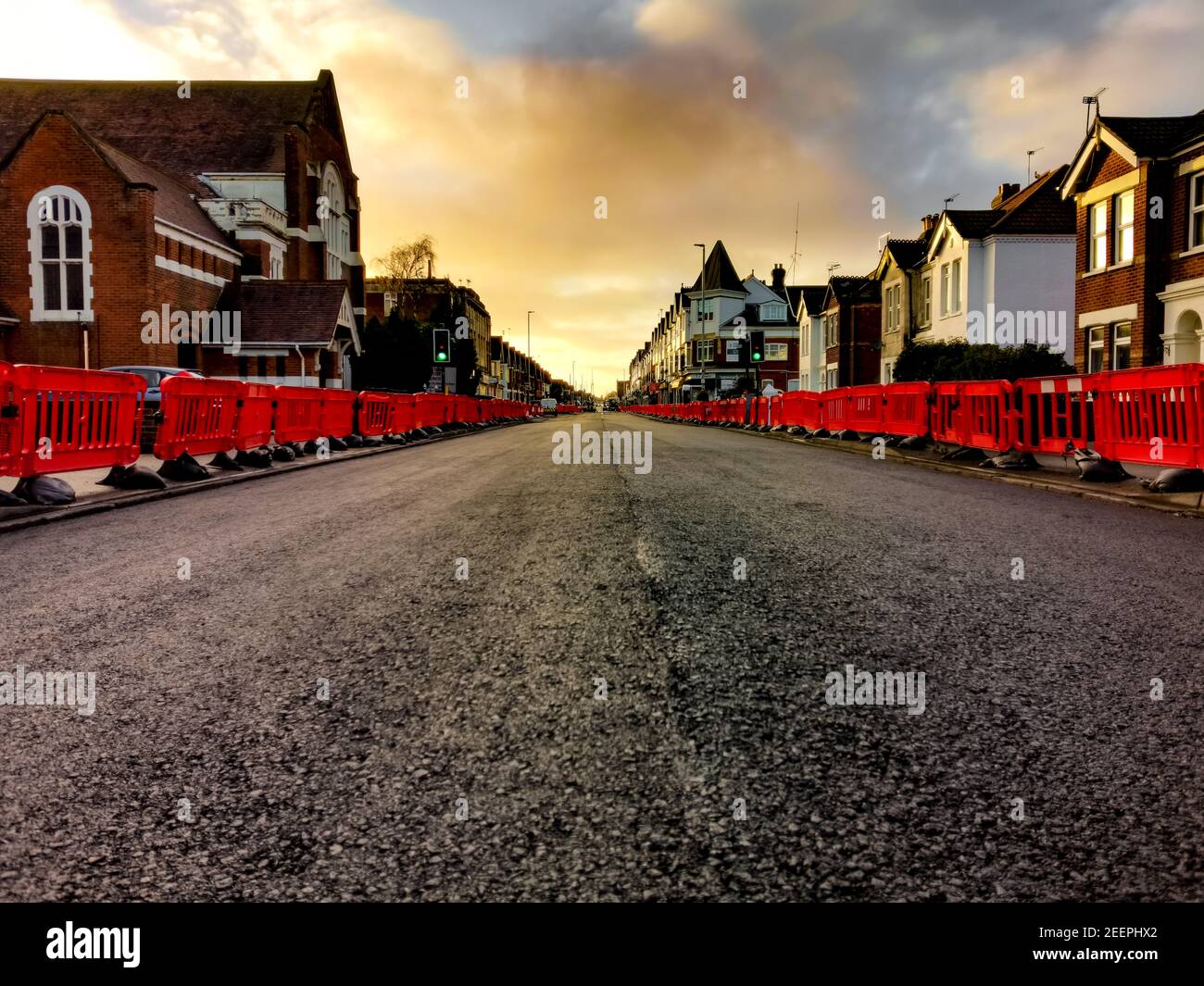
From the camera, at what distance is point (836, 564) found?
5625 mm

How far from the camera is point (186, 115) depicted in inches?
1943

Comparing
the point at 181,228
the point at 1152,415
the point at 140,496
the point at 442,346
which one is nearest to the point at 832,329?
the point at 442,346

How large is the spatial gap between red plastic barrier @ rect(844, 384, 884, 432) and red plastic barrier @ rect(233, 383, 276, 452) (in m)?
13.9

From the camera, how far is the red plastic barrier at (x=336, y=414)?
64.4 ft

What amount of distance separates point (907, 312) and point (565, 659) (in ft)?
132

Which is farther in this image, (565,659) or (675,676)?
(565,659)

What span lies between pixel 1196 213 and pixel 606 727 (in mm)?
24829

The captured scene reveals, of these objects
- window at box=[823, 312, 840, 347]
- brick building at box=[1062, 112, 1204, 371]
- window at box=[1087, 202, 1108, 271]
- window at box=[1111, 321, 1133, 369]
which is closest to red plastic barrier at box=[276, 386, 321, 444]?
brick building at box=[1062, 112, 1204, 371]

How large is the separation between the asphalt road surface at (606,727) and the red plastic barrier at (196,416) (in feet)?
21.4

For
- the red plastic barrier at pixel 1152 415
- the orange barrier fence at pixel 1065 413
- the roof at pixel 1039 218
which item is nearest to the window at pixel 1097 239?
the roof at pixel 1039 218

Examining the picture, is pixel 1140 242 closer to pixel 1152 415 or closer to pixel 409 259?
pixel 1152 415

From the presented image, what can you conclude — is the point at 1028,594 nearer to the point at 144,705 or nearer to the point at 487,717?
the point at 487,717

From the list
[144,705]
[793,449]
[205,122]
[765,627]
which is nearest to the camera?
[144,705]
